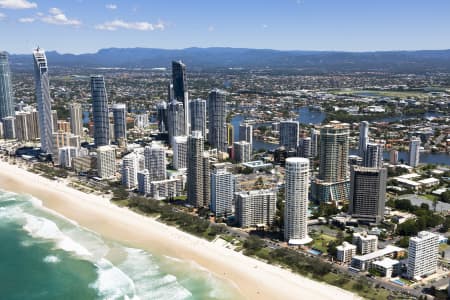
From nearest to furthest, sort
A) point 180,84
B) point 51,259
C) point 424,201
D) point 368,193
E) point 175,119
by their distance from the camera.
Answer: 1. point 51,259
2. point 368,193
3. point 424,201
4. point 175,119
5. point 180,84

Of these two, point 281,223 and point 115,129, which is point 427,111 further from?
point 281,223

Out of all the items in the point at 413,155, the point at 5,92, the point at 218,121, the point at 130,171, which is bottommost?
the point at 413,155

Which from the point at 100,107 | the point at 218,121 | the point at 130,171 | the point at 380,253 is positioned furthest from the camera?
the point at 218,121

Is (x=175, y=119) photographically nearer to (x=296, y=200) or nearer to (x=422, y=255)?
(x=296, y=200)

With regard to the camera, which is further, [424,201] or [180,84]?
[180,84]

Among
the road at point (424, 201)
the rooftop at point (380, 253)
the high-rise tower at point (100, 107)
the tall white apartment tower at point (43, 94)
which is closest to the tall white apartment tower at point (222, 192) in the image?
the rooftop at point (380, 253)

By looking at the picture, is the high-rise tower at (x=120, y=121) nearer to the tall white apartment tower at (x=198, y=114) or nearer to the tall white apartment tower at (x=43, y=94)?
the tall white apartment tower at (x=43, y=94)

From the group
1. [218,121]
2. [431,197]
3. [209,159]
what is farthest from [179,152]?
[431,197]
